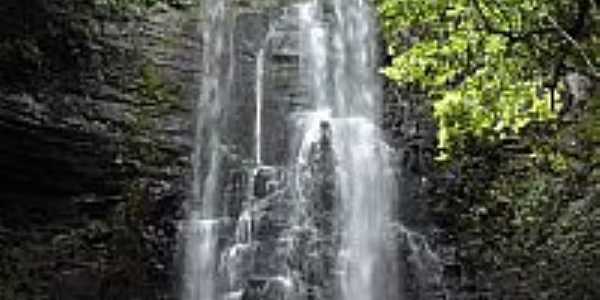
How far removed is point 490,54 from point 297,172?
7891 mm

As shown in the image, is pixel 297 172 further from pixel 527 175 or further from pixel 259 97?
pixel 527 175

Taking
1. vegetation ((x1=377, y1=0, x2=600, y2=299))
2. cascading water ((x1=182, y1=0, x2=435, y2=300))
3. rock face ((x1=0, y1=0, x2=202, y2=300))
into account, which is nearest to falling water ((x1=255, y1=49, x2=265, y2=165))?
cascading water ((x1=182, y1=0, x2=435, y2=300))

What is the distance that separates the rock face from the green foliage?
7.26 metres

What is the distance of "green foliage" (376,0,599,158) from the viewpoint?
7.92 metres

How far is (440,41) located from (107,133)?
7975 millimetres

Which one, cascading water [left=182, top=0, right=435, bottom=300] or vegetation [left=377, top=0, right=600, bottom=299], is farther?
cascading water [left=182, top=0, right=435, bottom=300]

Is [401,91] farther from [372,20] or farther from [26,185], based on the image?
[26,185]

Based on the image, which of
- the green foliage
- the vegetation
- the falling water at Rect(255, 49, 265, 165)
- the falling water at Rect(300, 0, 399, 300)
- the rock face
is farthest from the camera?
the falling water at Rect(255, 49, 265, 165)

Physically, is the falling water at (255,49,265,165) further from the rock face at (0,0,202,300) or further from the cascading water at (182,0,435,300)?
→ the rock face at (0,0,202,300)

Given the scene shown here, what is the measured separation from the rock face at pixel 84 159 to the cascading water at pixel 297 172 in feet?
2.06

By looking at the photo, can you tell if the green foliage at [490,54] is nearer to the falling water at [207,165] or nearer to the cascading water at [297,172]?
the cascading water at [297,172]

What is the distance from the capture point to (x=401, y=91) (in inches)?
667

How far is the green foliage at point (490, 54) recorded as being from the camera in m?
7.92

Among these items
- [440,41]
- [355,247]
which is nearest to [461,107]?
[440,41]
